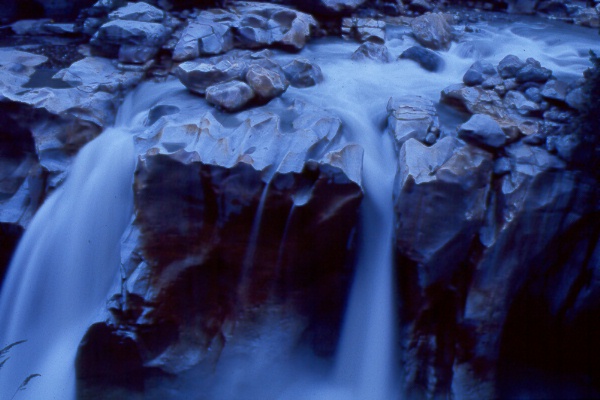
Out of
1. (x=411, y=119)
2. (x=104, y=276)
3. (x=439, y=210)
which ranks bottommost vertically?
(x=104, y=276)

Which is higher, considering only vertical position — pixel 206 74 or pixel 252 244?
pixel 206 74

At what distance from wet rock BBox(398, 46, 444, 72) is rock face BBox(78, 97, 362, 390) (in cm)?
253

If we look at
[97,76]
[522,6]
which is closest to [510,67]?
[97,76]

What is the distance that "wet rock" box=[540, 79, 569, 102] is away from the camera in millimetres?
4207

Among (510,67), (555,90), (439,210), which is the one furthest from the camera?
(510,67)

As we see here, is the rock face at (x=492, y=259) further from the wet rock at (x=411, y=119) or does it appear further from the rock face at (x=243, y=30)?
the rock face at (x=243, y=30)

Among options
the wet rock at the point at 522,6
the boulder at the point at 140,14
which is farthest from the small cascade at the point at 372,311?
the wet rock at the point at 522,6

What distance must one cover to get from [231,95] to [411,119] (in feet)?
5.30

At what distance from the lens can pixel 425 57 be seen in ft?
19.7

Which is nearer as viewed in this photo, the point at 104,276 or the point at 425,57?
the point at 104,276

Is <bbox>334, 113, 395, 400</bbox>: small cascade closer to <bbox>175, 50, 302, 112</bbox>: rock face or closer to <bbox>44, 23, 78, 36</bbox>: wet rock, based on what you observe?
<bbox>175, 50, 302, 112</bbox>: rock face

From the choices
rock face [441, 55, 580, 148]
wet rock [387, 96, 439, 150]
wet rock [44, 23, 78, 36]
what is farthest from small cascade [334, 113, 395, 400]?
wet rock [44, 23, 78, 36]

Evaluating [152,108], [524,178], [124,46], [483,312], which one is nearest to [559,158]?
[524,178]

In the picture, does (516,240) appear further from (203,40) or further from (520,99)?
(203,40)
